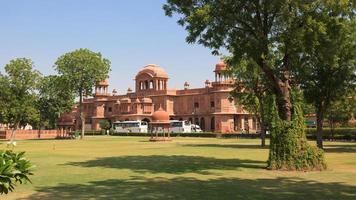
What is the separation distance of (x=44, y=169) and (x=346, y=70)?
67.6 ft

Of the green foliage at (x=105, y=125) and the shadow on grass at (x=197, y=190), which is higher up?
the green foliage at (x=105, y=125)

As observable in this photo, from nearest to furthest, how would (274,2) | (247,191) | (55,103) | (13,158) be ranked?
(13,158) → (247,191) → (274,2) → (55,103)

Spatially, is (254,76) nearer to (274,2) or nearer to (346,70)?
(346,70)

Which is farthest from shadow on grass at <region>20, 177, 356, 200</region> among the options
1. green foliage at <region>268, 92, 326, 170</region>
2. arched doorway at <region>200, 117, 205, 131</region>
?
arched doorway at <region>200, 117, 205, 131</region>

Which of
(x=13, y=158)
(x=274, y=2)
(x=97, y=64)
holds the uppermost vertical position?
(x=97, y=64)

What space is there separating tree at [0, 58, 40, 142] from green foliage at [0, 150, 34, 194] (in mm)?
46412

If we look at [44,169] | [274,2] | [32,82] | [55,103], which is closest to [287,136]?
[274,2]

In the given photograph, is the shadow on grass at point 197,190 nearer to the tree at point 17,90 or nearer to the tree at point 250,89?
the tree at point 250,89

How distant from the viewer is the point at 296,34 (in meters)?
18.1

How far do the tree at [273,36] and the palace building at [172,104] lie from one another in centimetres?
5616

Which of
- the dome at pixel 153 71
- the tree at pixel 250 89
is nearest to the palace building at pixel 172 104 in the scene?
the dome at pixel 153 71

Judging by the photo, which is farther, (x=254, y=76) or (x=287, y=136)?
(x=254, y=76)

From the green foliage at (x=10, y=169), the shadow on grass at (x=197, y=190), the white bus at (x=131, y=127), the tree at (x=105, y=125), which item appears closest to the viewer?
the green foliage at (x=10, y=169)

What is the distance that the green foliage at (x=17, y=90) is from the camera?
51.1 m
